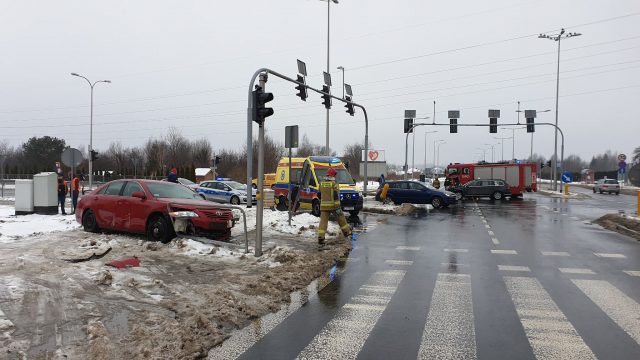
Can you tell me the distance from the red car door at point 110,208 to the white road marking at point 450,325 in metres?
7.50

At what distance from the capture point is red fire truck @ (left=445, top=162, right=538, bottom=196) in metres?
39.4

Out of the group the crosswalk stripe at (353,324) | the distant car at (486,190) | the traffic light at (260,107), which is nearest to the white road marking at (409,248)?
the crosswalk stripe at (353,324)

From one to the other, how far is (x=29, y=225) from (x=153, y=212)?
17.8ft

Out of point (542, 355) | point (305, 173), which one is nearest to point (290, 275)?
point (542, 355)

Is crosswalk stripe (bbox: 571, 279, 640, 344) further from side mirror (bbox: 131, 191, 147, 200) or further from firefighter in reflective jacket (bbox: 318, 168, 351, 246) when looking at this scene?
side mirror (bbox: 131, 191, 147, 200)

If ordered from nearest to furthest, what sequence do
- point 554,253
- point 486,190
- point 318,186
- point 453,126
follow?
point 554,253 < point 318,186 < point 486,190 < point 453,126

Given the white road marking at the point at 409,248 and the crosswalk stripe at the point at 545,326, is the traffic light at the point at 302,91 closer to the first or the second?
the white road marking at the point at 409,248

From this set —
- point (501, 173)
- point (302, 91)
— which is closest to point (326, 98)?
point (302, 91)

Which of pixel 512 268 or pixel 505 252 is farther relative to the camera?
pixel 505 252

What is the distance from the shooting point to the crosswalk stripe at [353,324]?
4.57 meters

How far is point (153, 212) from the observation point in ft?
33.9

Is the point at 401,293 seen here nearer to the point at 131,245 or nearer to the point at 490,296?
the point at 490,296

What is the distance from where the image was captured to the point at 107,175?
68125 mm

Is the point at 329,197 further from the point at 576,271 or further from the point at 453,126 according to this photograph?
the point at 453,126
